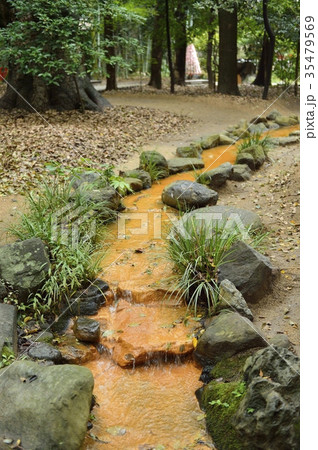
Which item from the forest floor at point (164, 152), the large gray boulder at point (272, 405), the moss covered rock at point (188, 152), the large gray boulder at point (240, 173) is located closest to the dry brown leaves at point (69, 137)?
the forest floor at point (164, 152)

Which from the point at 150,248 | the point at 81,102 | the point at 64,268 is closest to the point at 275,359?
the point at 64,268

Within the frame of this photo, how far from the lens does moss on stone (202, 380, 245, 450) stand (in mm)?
3336

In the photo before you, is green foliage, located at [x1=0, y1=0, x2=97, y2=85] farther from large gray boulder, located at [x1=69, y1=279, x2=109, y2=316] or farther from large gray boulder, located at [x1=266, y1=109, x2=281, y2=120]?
large gray boulder, located at [x1=69, y1=279, x2=109, y2=316]

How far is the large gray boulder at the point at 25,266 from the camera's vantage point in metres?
4.87

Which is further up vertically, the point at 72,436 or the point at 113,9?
the point at 113,9

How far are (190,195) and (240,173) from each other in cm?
180

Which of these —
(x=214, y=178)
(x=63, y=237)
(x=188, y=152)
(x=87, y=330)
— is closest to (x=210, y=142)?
(x=188, y=152)

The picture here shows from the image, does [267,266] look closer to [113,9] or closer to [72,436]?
[72,436]

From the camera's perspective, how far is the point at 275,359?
329 cm

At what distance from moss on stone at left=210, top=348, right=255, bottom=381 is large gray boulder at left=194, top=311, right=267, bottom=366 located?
0.15 feet

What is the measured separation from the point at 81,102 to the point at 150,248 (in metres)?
7.19

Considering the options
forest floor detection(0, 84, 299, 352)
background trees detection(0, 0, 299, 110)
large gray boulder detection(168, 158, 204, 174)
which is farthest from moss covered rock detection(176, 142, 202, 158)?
background trees detection(0, 0, 299, 110)

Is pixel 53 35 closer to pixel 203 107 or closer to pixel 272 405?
pixel 203 107

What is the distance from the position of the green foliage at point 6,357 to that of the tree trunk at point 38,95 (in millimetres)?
8723
